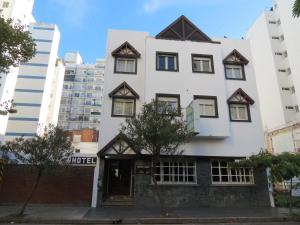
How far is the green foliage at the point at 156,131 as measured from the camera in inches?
491

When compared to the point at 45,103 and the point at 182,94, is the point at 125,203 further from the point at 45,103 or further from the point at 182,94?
the point at 45,103

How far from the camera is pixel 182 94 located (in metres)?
18.0

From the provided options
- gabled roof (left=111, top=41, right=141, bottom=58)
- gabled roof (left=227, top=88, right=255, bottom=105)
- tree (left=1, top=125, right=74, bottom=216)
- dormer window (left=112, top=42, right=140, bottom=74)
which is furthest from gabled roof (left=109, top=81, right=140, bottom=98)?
gabled roof (left=227, top=88, right=255, bottom=105)

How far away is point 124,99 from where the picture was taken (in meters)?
18.0

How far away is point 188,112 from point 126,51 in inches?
258

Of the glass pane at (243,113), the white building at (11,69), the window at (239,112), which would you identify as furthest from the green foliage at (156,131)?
the white building at (11,69)

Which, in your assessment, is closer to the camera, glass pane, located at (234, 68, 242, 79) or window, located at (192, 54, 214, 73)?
window, located at (192, 54, 214, 73)

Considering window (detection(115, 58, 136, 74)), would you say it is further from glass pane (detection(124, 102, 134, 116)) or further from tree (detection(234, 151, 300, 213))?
tree (detection(234, 151, 300, 213))

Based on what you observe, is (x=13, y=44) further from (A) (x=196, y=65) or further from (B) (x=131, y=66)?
(A) (x=196, y=65)

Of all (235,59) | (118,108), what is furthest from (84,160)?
(235,59)

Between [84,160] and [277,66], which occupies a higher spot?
[277,66]

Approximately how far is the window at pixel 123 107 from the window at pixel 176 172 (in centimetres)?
395

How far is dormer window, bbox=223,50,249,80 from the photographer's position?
773 inches

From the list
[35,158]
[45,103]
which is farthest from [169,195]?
[45,103]
